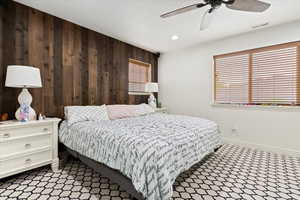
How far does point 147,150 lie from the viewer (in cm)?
141

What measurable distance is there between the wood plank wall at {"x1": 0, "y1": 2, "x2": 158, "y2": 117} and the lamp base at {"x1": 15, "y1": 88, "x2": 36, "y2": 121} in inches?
9.7

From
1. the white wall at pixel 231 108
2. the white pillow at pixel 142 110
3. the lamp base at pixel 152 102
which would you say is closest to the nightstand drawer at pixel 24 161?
the white pillow at pixel 142 110

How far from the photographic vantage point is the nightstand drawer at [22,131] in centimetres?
185

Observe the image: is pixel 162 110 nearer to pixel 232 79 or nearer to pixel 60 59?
pixel 232 79

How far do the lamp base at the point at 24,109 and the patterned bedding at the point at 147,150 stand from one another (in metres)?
0.54

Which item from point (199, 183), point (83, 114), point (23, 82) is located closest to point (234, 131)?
point (199, 183)

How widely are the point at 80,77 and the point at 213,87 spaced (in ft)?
9.87

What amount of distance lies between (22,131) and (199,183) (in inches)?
92.3

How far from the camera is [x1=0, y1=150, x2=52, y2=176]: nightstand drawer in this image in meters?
1.87

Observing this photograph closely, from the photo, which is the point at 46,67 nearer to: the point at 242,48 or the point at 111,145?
the point at 111,145

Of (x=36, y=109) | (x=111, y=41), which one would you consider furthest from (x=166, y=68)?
(x=36, y=109)

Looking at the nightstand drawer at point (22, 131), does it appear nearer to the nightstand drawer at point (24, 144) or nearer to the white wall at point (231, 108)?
the nightstand drawer at point (24, 144)

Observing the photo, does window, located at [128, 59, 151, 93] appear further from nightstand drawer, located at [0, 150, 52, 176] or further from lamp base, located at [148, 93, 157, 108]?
nightstand drawer, located at [0, 150, 52, 176]

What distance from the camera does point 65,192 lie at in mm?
1766
